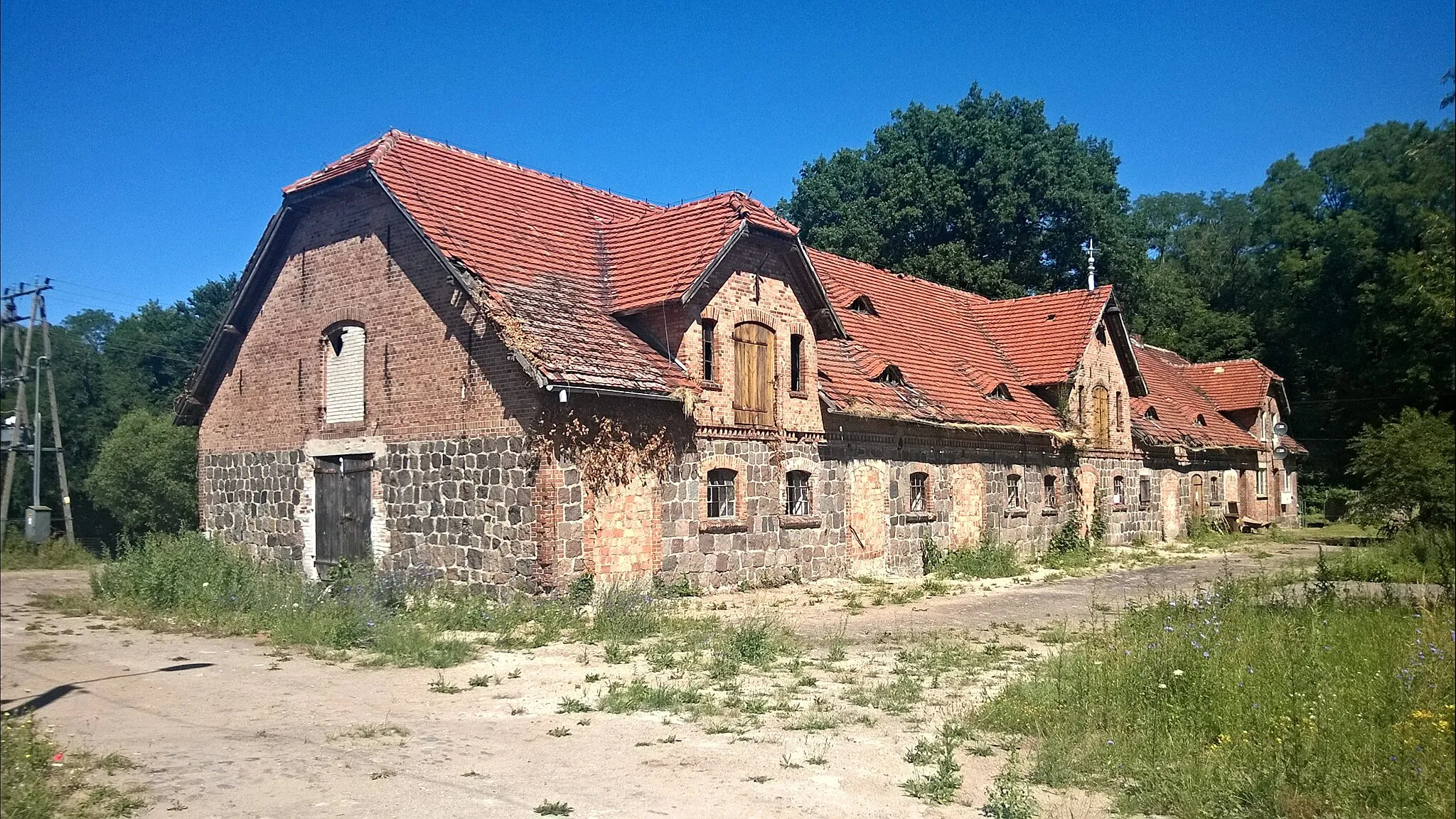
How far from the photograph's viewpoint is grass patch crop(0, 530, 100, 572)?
186 inches

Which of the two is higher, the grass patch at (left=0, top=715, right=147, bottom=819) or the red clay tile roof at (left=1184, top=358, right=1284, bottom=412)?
the red clay tile roof at (left=1184, top=358, right=1284, bottom=412)

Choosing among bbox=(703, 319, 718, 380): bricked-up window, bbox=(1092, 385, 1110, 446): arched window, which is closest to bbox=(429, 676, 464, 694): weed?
bbox=(703, 319, 718, 380): bricked-up window

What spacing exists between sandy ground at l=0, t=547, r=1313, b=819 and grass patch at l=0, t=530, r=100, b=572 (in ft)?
0.20

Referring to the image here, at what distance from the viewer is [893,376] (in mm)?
23578

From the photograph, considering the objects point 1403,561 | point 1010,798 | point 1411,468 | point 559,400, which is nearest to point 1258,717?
point 1010,798

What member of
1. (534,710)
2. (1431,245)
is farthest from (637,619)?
(1431,245)

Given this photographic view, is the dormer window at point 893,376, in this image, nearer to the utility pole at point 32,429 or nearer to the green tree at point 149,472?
→ the utility pole at point 32,429

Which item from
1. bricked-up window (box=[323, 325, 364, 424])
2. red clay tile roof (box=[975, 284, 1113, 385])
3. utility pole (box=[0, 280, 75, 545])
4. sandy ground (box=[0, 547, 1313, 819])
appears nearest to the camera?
utility pole (box=[0, 280, 75, 545])

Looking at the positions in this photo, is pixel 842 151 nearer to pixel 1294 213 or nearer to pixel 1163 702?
pixel 1294 213

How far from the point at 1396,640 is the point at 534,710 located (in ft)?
24.4

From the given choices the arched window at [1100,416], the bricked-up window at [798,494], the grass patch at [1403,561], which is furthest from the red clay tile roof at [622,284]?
the grass patch at [1403,561]

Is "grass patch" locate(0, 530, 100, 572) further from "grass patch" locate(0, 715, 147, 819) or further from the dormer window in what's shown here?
the dormer window

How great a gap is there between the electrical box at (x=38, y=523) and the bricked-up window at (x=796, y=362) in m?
15.7

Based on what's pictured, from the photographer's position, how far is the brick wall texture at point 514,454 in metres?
15.9
